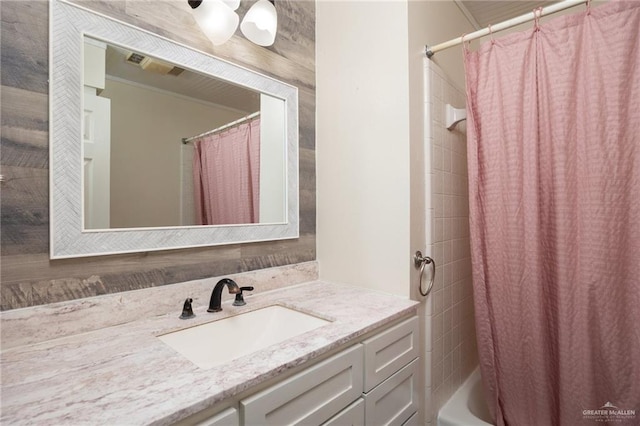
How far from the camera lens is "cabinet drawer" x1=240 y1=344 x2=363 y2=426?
70cm

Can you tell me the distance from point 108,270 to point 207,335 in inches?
14.8

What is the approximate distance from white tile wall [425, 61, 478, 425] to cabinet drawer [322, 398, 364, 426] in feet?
1.94

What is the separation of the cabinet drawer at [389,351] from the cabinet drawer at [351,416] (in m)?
0.06

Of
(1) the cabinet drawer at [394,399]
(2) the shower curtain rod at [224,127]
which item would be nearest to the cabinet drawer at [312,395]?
(1) the cabinet drawer at [394,399]

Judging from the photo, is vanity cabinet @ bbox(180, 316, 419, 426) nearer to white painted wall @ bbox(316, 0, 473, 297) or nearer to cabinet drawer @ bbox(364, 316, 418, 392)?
cabinet drawer @ bbox(364, 316, 418, 392)

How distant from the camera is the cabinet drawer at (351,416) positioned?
87 centimetres

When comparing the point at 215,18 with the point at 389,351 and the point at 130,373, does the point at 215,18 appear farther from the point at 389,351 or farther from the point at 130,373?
the point at 389,351

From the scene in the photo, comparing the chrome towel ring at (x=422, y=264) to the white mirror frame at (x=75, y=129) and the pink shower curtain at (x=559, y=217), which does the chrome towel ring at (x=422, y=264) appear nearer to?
the pink shower curtain at (x=559, y=217)

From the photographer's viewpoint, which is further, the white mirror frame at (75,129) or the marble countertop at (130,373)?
the white mirror frame at (75,129)

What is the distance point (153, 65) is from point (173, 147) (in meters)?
0.29

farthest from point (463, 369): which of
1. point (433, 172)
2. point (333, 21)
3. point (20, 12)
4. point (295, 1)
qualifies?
point (20, 12)

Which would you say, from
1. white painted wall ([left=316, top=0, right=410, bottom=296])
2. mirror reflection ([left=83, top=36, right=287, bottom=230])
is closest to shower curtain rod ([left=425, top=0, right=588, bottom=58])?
white painted wall ([left=316, top=0, right=410, bottom=296])

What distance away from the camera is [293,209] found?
59.9 inches

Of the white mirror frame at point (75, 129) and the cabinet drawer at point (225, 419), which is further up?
the white mirror frame at point (75, 129)
